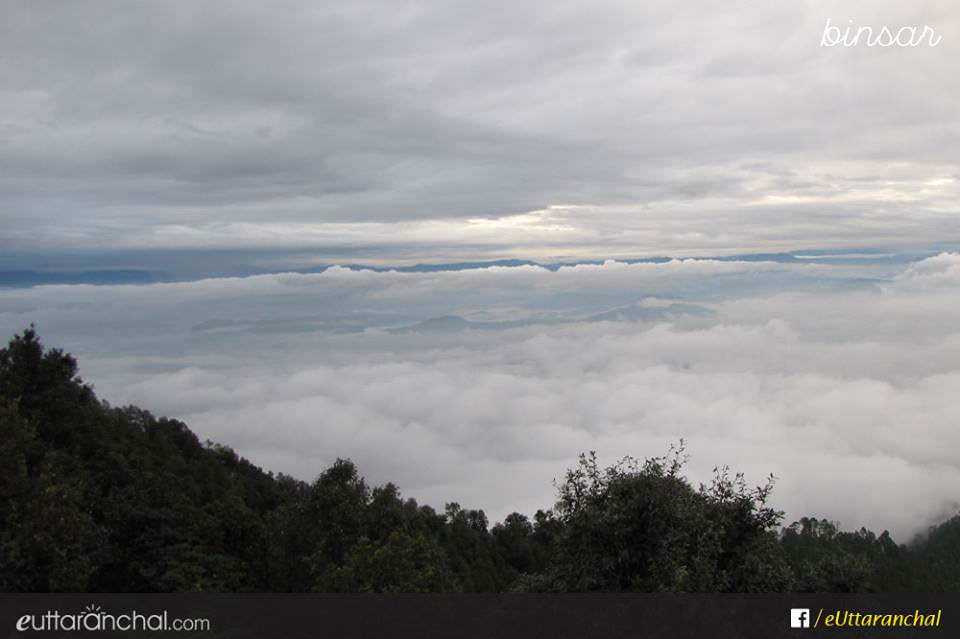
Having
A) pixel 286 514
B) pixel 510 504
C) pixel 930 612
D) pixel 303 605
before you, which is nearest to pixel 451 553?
pixel 286 514

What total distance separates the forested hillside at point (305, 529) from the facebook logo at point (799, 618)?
7.85ft

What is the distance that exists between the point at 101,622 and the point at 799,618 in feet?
70.0

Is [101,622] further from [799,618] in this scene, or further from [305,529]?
[799,618]

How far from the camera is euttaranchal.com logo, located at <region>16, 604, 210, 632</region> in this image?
73.8 feet

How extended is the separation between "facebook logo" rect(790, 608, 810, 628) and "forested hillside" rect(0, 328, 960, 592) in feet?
7.85

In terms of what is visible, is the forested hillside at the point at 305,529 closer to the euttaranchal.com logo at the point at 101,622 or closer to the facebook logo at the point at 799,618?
the facebook logo at the point at 799,618

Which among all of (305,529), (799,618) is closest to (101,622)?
(305,529)

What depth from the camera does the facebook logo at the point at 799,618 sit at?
21.9m

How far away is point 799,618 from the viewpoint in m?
22.0

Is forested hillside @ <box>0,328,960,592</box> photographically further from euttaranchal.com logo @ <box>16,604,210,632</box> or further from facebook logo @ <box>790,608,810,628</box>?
euttaranchal.com logo @ <box>16,604,210,632</box>

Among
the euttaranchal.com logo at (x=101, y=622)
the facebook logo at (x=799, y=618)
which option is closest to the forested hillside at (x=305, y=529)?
the facebook logo at (x=799, y=618)

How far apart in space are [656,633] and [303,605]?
11.5 meters

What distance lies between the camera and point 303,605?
24375mm

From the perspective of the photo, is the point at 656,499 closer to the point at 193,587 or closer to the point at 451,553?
the point at 193,587
